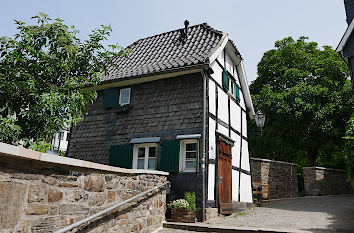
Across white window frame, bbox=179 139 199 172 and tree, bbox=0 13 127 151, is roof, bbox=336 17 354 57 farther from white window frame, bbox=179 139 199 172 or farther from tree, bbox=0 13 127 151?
tree, bbox=0 13 127 151

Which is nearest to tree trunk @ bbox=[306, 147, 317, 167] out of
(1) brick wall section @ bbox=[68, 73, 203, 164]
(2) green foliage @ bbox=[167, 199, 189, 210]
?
(1) brick wall section @ bbox=[68, 73, 203, 164]

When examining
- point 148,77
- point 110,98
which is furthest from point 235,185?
point 110,98

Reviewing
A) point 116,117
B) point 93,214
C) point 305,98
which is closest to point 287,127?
point 305,98

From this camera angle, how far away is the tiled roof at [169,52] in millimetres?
9772

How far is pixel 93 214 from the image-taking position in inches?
163

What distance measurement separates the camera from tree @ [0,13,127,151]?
5.34 m

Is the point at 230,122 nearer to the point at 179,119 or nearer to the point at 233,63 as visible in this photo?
the point at 179,119

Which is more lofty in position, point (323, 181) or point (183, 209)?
point (323, 181)

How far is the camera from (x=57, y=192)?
346cm

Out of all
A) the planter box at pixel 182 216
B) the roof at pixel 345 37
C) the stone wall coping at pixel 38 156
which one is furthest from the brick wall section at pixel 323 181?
the stone wall coping at pixel 38 156

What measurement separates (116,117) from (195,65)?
136 inches

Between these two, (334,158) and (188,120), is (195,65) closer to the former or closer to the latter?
(188,120)

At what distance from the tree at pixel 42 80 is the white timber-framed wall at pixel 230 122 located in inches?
160

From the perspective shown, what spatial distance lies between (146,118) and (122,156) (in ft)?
4.74
